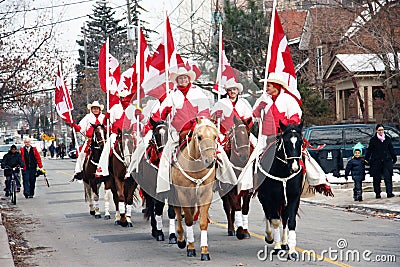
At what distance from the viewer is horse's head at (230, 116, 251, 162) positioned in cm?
1237

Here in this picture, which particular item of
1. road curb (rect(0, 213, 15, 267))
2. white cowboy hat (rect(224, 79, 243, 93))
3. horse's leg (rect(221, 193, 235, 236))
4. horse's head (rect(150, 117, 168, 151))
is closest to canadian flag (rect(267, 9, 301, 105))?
white cowboy hat (rect(224, 79, 243, 93))

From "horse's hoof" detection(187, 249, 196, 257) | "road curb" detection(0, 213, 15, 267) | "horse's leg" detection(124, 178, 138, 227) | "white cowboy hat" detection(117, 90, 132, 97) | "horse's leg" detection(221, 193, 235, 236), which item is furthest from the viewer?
"white cowboy hat" detection(117, 90, 132, 97)

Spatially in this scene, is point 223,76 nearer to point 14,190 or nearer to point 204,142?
point 204,142

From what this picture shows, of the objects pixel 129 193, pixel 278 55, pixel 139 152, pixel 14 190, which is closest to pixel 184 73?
pixel 278 55

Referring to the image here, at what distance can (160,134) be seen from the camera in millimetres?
12445

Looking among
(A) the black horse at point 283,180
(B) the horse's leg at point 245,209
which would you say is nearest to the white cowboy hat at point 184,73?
(A) the black horse at point 283,180

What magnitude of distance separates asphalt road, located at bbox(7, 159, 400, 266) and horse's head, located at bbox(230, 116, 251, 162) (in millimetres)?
1465

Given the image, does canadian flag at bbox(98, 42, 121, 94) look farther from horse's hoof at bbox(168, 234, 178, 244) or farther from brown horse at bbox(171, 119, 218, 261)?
brown horse at bbox(171, 119, 218, 261)

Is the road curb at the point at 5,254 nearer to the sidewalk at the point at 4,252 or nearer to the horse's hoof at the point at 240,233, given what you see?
the sidewalk at the point at 4,252

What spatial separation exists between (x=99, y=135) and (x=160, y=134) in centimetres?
464

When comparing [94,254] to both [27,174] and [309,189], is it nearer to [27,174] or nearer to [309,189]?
[309,189]

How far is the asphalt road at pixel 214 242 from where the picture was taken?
11.0m

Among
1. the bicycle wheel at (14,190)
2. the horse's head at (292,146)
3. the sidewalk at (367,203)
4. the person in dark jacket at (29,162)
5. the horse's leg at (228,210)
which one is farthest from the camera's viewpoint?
the person in dark jacket at (29,162)

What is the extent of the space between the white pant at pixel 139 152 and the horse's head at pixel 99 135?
268cm
